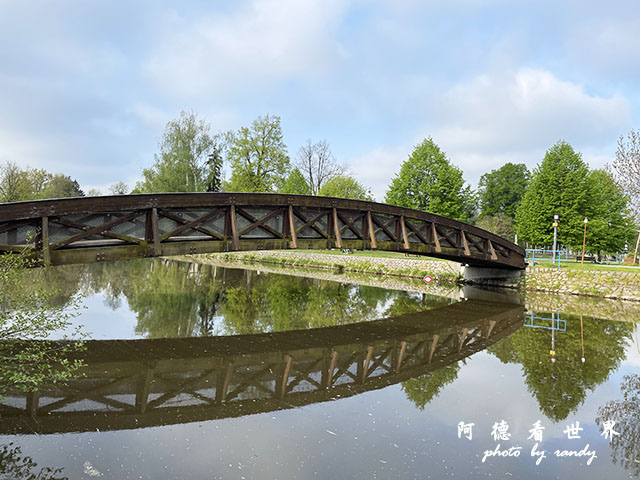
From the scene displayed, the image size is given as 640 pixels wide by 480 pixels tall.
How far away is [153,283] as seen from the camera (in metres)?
19.4

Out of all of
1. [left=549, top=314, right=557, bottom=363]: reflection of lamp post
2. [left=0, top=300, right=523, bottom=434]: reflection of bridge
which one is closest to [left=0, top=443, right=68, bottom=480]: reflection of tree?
[left=0, top=300, right=523, bottom=434]: reflection of bridge

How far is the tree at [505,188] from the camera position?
66.9 m

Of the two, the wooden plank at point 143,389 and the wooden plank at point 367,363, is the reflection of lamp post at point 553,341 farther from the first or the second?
the wooden plank at point 143,389

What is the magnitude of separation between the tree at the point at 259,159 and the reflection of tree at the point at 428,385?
3322 cm

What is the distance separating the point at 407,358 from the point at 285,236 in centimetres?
575

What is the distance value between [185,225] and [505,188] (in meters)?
67.5

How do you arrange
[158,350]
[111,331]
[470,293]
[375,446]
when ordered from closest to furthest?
[375,446] → [158,350] → [111,331] → [470,293]

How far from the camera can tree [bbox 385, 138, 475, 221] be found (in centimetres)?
3669

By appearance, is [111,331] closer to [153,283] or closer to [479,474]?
Result: [479,474]

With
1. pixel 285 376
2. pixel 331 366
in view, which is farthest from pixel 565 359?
pixel 285 376

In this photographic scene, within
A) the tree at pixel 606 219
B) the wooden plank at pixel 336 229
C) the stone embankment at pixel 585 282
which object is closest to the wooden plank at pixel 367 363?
the wooden plank at pixel 336 229

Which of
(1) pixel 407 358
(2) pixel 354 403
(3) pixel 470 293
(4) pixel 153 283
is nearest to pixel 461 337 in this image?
(1) pixel 407 358

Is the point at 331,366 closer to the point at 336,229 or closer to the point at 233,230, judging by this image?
the point at 233,230

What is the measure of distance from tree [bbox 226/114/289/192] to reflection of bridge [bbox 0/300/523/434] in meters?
29.8
